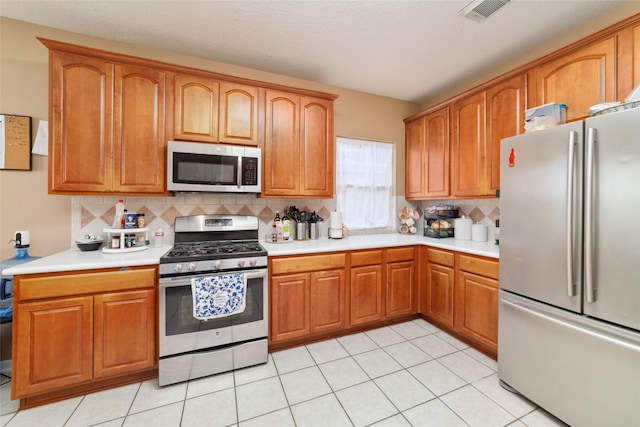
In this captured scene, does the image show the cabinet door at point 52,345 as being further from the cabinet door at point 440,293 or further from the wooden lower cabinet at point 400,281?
the cabinet door at point 440,293

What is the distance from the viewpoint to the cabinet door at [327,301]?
2.35 m

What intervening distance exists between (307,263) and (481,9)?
7.58ft

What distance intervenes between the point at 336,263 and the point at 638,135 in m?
1.98

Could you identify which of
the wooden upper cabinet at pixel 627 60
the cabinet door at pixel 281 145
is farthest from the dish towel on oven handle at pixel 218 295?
the wooden upper cabinet at pixel 627 60

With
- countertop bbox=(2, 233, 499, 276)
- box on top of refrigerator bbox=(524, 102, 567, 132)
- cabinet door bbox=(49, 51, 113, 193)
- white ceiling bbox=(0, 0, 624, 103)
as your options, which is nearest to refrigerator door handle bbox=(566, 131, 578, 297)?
box on top of refrigerator bbox=(524, 102, 567, 132)

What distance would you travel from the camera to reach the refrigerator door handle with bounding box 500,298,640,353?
1.24 meters

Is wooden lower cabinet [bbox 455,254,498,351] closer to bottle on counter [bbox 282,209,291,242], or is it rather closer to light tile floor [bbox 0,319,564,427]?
light tile floor [bbox 0,319,564,427]

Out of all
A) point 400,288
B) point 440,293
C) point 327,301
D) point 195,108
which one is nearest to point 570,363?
point 440,293

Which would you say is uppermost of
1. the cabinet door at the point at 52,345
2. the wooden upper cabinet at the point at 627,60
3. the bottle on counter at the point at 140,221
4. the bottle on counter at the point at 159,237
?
the wooden upper cabinet at the point at 627,60

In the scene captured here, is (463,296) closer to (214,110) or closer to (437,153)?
(437,153)

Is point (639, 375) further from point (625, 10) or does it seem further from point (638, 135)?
point (625, 10)

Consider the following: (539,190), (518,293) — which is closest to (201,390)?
(518,293)

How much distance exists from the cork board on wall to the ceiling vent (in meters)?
3.37

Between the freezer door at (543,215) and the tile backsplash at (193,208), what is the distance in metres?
1.12
